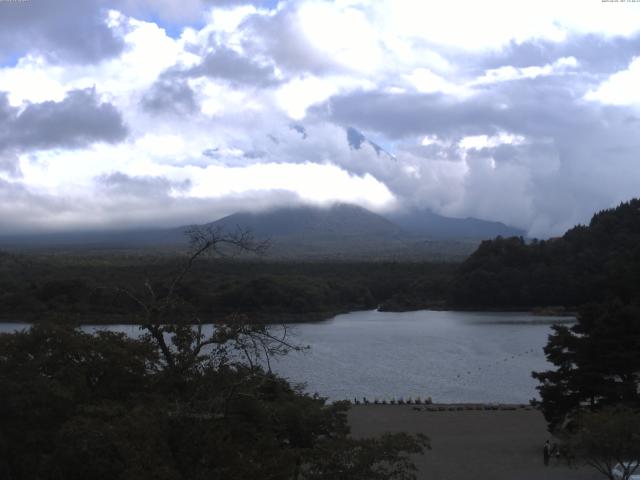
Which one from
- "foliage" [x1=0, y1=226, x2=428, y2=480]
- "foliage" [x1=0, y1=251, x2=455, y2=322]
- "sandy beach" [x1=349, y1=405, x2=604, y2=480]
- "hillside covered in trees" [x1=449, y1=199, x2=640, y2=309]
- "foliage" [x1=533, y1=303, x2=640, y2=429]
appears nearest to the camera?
"foliage" [x1=0, y1=226, x2=428, y2=480]

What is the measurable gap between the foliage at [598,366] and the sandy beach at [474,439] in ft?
4.02

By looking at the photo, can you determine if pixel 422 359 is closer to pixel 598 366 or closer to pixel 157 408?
pixel 598 366

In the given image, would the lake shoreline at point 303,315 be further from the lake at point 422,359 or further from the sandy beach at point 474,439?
the sandy beach at point 474,439

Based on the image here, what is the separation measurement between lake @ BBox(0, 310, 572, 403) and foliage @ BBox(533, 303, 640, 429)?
6918 millimetres

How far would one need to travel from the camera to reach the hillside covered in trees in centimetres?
5734

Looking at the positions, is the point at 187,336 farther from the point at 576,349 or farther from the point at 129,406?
the point at 576,349

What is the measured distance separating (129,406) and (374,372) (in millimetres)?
22779

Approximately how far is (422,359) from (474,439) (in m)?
16.4

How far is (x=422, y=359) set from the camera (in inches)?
1304

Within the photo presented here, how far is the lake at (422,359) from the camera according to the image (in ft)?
84.4

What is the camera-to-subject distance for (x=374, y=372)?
29.8 meters

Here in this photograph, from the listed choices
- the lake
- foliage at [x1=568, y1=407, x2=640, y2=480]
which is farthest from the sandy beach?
the lake

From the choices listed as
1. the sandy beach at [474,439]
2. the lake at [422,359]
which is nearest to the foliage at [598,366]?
the sandy beach at [474,439]

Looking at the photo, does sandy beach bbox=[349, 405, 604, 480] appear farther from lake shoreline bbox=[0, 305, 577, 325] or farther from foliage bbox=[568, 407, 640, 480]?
lake shoreline bbox=[0, 305, 577, 325]
